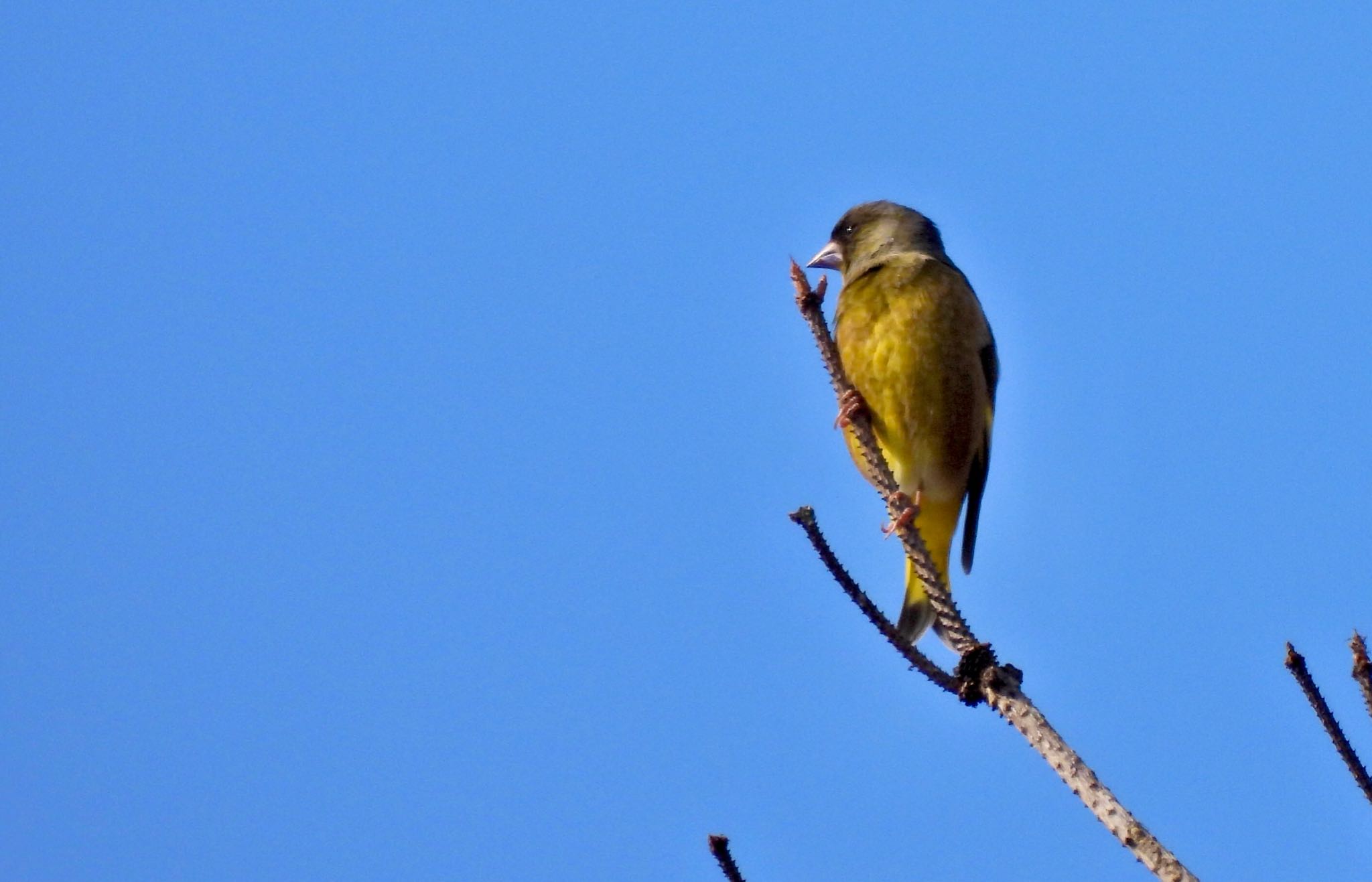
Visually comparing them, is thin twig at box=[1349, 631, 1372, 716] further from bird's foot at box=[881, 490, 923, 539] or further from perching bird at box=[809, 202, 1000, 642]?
perching bird at box=[809, 202, 1000, 642]

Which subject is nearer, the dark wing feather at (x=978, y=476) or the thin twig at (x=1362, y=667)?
the thin twig at (x=1362, y=667)

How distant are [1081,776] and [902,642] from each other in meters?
0.65

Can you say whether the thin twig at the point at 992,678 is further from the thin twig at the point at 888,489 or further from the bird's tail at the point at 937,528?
the bird's tail at the point at 937,528

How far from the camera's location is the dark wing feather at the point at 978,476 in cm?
601

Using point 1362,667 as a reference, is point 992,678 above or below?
above

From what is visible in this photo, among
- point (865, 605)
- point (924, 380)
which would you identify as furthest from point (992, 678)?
point (924, 380)

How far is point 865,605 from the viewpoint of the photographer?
3.33 meters

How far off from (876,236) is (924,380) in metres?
1.14

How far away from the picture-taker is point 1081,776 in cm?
A: 264

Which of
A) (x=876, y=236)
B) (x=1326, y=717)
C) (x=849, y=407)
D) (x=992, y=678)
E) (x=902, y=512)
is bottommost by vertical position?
(x=1326, y=717)

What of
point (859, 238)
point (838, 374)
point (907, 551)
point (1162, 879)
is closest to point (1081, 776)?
point (1162, 879)

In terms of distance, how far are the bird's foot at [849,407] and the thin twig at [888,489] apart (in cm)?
3

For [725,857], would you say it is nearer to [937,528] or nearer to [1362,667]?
[1362,667]

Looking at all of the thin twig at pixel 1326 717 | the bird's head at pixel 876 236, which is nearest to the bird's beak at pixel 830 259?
the bird's head at pixel 876 236
